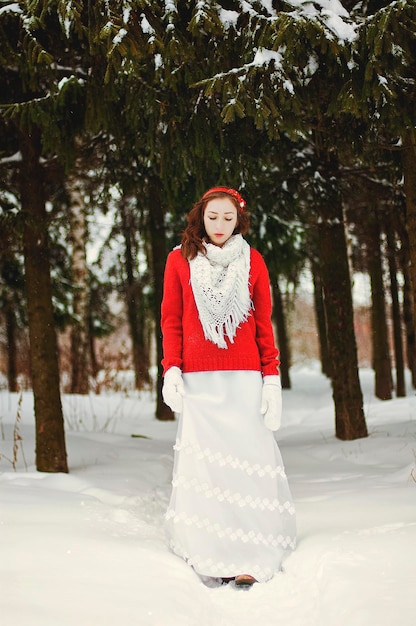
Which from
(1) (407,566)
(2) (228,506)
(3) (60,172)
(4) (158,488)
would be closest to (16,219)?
(3) (60,172)

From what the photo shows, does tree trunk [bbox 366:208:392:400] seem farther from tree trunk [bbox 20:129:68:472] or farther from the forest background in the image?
tree trunk [bbox 20:129:68:472]

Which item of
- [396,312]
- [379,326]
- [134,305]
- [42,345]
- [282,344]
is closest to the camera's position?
[42,345]

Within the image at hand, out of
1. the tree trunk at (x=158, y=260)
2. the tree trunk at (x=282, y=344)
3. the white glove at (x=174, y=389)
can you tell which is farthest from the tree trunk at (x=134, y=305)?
the white glove at (x=174, y=389)

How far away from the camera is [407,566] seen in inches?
114

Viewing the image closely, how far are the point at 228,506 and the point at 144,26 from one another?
3.08 metres

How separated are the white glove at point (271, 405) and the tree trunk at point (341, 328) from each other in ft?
10.0

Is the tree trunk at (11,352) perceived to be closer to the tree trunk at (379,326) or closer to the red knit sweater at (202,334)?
the tree trunk at (379,326)

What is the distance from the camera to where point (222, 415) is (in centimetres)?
347

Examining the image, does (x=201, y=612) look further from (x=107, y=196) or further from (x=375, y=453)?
(x=107, y=196)

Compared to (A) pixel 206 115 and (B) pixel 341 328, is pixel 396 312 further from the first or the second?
(A) pixel 206 115

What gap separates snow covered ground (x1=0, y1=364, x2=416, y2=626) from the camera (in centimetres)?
262

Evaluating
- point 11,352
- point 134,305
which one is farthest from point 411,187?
point 11,352

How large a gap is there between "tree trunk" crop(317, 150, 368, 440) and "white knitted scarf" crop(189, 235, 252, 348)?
3.04 meters

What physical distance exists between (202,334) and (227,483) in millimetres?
896
